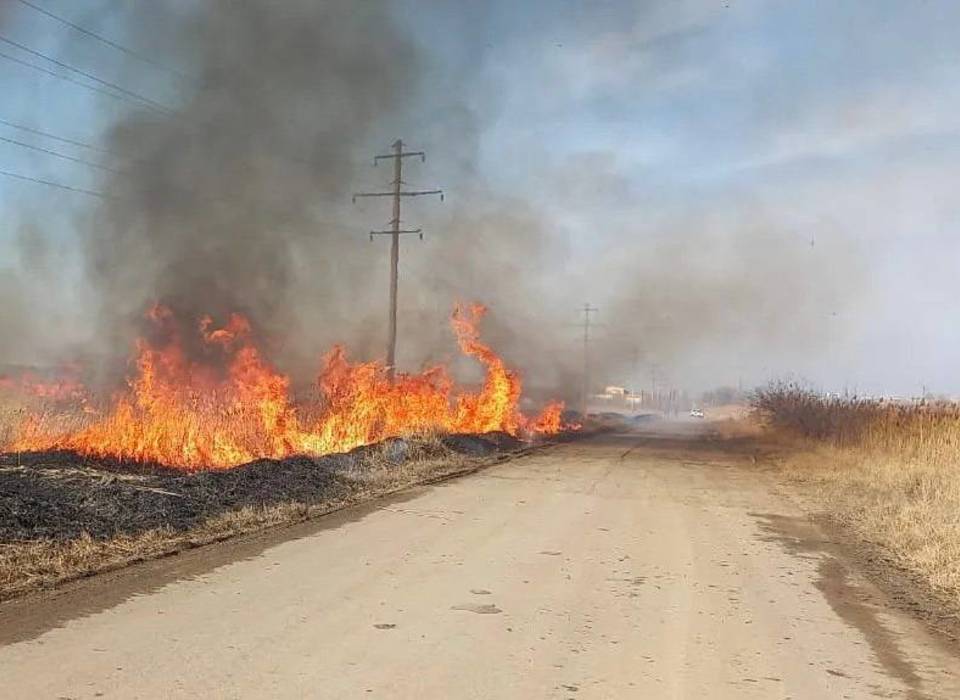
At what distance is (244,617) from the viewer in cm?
478

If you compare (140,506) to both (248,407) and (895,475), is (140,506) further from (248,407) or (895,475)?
(895,475)

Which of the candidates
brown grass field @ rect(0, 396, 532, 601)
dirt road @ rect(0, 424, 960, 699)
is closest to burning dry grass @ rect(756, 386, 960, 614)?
dirt road @ rect(0, 424, 960, 699)

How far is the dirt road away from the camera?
3836 mm

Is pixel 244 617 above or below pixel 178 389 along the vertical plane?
below

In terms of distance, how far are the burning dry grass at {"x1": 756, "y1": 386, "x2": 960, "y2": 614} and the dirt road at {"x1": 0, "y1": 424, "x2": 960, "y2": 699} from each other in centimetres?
74

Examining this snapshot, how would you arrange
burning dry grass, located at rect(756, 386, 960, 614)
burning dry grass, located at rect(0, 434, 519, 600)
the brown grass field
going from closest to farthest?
the brown grass field, burning dry grass, located at rect(0, 434, 519, 600), burning dry grass, located at rect(756, 386, 960, 614)

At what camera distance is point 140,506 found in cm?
758

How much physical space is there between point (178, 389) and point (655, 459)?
1114cm

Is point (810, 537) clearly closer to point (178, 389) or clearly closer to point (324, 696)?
point (324, 696)

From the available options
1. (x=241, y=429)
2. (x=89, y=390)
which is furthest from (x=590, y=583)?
(x=89, y=390)

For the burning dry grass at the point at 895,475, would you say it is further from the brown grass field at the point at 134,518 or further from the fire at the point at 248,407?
the fire at the point at 248,407

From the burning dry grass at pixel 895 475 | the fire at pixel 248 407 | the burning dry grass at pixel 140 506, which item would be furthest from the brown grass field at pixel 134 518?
the burning dry grass at pixel 895 475

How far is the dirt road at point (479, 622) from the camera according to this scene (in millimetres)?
3836

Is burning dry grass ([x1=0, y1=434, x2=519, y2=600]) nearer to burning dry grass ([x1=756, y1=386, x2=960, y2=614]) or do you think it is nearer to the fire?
the fire
